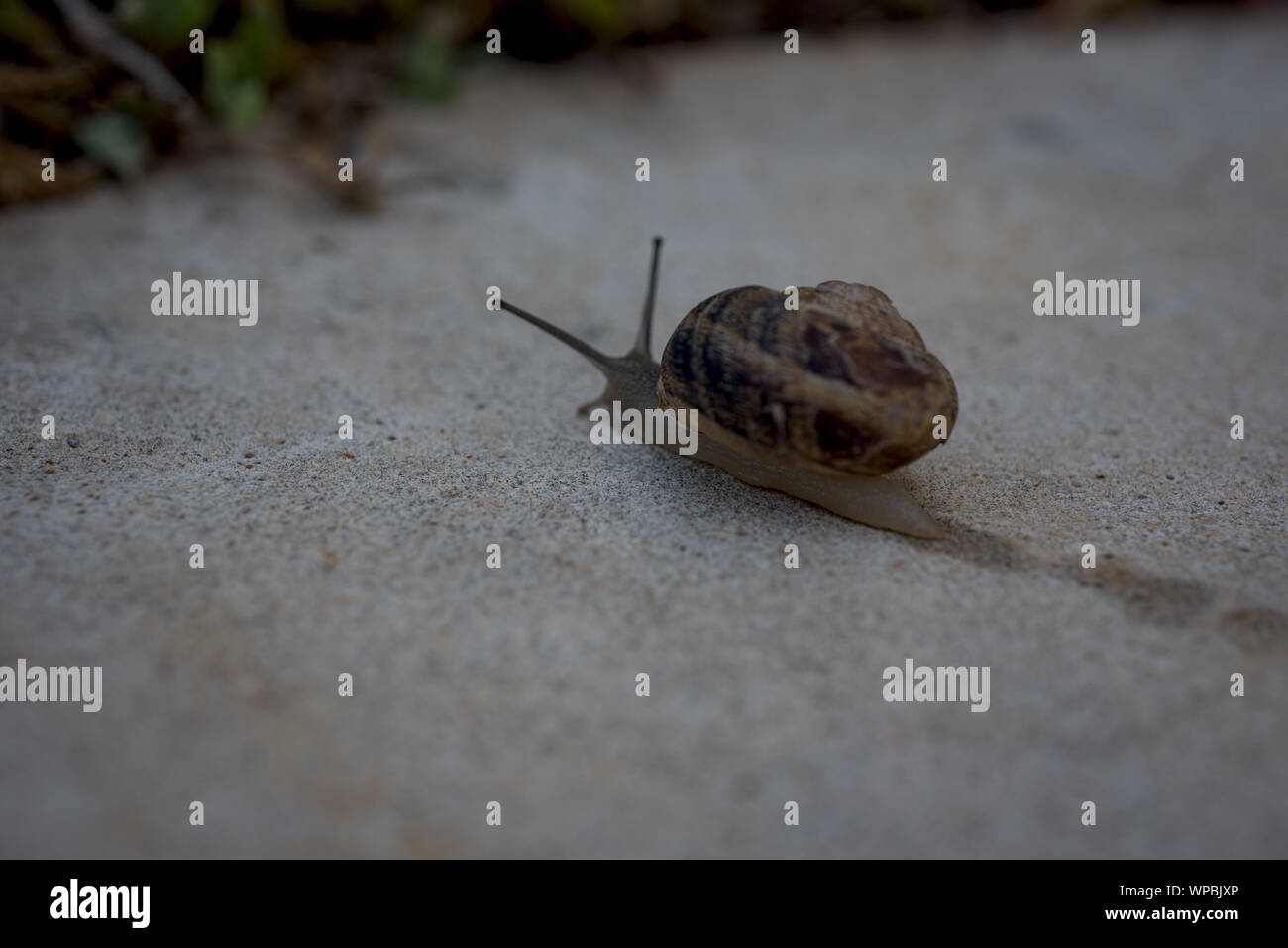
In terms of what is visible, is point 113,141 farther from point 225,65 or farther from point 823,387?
point 823,387

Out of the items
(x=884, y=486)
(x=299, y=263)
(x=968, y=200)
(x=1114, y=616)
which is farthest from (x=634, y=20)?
(x=1114, y=616)

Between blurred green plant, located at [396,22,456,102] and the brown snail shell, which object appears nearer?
the brown snail shell

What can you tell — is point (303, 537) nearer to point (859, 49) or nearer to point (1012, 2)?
point (859, 49)

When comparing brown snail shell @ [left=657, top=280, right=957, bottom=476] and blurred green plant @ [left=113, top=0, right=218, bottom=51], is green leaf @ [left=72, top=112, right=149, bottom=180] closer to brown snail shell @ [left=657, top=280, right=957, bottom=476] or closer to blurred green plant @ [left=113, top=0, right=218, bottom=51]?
blurred green plant @ [left=113, top=0, right=218, bottom=51]

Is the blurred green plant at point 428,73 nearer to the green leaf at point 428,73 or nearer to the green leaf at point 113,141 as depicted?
the green leaf at point 428,73

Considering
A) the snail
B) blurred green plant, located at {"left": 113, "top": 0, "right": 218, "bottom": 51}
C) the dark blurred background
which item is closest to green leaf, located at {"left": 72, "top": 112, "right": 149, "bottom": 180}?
the dark blurred background

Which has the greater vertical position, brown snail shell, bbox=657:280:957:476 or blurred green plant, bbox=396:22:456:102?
blurred green plant, bbox=396:22:456:102
